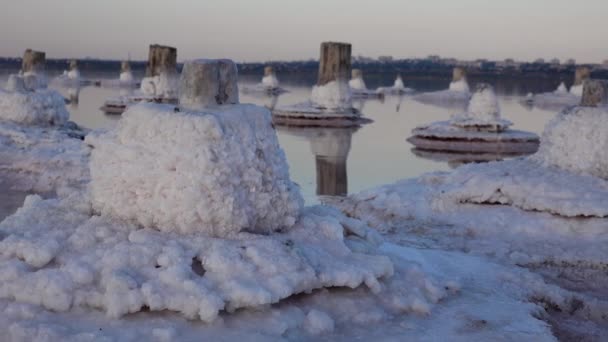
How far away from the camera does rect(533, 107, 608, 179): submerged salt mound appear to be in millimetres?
7113

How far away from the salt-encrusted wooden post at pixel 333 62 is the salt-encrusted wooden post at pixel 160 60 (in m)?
4.17

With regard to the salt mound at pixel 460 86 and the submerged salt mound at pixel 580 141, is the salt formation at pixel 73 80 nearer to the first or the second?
the salt mound at pixel 460 86

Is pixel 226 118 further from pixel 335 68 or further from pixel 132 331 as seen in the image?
pixel 335 68

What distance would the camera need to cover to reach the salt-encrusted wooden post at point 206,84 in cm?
446

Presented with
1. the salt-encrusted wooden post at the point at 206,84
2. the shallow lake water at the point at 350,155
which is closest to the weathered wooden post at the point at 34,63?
the shallow lake water at the point at 350,155

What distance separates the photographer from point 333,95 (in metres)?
20.0

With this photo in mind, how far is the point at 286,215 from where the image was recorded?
4.28 m

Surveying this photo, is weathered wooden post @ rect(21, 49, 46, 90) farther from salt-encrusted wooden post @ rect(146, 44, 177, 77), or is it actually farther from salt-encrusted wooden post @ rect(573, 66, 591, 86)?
salt-encrusted wooden post @ rect(573, 66, 591, 86)

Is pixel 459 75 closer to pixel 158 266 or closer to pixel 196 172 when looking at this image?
pixel 196 172

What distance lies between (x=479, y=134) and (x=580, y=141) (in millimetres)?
8333

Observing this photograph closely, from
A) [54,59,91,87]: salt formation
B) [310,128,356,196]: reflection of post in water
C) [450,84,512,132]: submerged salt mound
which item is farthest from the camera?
[54,59,91,87]: salt formation

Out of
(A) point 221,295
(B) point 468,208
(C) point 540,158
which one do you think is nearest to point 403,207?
(B) point 468,208

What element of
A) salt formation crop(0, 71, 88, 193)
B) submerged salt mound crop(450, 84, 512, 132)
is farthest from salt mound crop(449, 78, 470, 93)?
salt formation crop(0, 71, 88, 193)

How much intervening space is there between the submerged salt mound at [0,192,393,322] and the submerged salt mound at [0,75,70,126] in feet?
24.8
